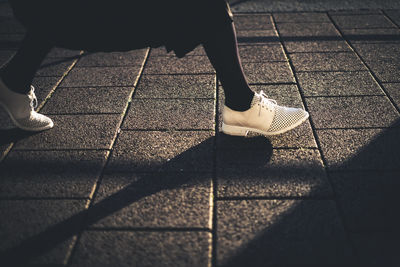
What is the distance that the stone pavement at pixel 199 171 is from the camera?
1.64 meters

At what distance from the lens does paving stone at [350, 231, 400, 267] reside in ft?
5.06

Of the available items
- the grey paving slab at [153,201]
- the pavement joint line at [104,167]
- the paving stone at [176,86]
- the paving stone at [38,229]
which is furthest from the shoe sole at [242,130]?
the paving stone at [38,229]

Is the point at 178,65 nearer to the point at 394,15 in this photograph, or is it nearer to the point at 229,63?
the point at 229,63

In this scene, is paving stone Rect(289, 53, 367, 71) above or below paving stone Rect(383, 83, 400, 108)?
above

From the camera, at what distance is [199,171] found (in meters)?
2.08

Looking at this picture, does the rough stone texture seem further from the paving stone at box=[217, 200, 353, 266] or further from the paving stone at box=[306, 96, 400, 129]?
the paving stone at box=[217, 200, 353, 266]

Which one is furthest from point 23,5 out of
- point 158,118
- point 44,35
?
point 158,118

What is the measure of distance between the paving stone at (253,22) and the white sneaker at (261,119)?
6.65 ft

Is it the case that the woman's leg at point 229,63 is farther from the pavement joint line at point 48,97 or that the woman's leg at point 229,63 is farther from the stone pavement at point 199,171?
the pavement joint line at point 48,97

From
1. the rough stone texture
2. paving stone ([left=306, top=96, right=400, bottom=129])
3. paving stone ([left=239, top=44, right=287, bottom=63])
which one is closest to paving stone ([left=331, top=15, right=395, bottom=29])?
paving stone ([left=239, top=44, right=287, bottom=63])

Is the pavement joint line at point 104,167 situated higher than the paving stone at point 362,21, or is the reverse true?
the pavement joint line at point 104,167

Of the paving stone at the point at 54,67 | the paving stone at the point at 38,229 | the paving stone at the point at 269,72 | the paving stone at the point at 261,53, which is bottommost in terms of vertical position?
the paving stone at the point at 269,72

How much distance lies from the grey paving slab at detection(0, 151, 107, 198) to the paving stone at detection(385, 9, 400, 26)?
11.8 ft

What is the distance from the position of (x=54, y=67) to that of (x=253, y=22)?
2205 mm
